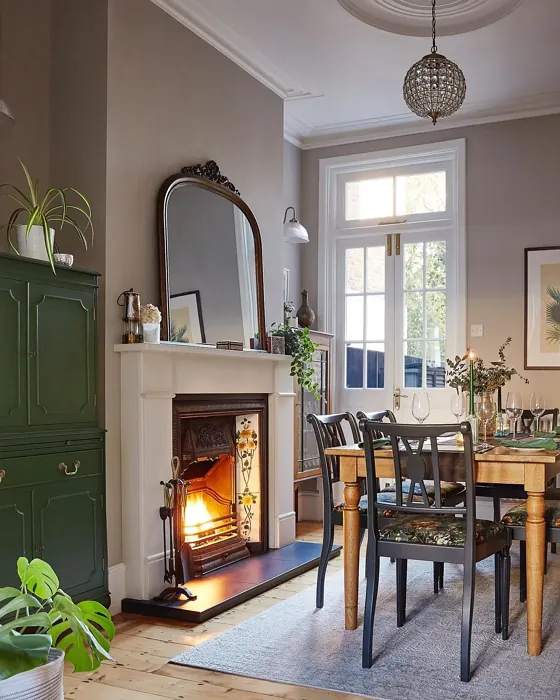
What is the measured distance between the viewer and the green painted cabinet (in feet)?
10.3

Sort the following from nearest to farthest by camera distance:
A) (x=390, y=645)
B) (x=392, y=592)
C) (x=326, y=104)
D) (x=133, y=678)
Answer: (x=133, y=678) → (x=390, y=645) → (x=392, y=592) → (x=326, y=104)

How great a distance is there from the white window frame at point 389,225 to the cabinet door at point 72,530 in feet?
11.1

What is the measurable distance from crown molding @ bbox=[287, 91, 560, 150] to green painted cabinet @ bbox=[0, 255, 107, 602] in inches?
138

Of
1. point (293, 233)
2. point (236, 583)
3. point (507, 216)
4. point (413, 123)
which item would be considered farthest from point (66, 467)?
point (413, 123)

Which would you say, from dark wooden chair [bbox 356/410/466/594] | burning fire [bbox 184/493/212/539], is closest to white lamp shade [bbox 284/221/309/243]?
dark wooden chair [bbox 356/410/466/594]

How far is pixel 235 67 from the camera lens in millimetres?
5008

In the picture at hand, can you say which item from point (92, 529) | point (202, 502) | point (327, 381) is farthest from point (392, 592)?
point (327, 381)

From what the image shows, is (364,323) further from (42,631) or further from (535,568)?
(42,631)

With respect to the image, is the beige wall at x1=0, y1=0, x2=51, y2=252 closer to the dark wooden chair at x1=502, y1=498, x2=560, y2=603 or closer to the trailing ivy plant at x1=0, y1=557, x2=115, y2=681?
the dark wooden chair at x1=502, y1=498, x2=560, y2=603

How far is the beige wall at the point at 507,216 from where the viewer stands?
5.91 meters

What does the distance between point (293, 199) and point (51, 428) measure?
149 inches

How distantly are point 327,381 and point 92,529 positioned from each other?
10.2 ft

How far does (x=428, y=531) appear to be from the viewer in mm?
Answer: 2994

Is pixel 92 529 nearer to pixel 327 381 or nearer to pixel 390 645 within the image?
pixel 390 645
